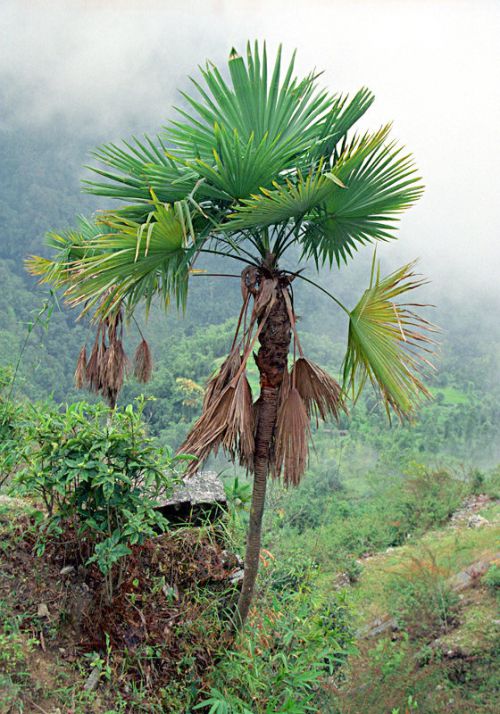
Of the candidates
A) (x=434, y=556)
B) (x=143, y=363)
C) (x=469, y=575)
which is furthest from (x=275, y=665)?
(x=434, y=556)

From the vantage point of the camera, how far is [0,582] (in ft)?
10.5

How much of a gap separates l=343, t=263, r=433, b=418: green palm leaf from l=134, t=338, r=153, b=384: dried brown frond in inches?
160

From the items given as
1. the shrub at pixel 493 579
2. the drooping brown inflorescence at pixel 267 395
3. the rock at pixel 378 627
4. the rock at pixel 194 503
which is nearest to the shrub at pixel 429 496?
the rock at pixel 378 627

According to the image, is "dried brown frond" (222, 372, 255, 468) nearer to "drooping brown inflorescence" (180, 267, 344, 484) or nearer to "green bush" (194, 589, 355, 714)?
"drooping brown inflorescence" (180, 267, 344, 484)

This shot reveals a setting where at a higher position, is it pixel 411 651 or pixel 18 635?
pixel 18 635

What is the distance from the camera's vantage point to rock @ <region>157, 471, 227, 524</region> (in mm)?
4004

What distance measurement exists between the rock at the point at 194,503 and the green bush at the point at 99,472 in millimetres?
855

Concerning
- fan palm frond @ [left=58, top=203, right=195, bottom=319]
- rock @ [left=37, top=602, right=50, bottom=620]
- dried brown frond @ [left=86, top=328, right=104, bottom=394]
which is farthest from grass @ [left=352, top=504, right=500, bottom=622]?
fan palm frond @ [left=58, top=203, right=195, bottom=319]

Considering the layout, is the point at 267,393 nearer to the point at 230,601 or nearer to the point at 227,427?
the point at 227,427

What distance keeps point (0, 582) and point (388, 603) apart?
6.85 m

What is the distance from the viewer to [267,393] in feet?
9.84

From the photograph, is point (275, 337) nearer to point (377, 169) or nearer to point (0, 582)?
point (377, 169)

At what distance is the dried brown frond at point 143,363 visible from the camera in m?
6.66

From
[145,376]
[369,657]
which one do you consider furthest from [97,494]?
[369,657]
